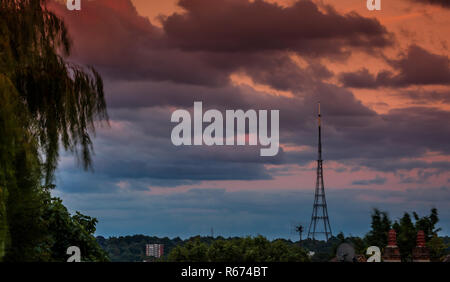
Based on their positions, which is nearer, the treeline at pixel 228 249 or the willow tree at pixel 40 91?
the willow tree at pixel 40 91

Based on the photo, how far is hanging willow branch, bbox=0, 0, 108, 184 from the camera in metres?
14.2

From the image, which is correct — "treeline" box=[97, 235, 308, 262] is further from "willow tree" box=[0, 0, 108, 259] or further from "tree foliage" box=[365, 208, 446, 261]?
"willow tree" box=[0, 0, 108, 259]

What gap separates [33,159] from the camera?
13344 millimetres

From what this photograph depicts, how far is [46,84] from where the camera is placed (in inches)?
566

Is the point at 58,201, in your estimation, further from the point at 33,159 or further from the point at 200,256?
the point at 200,256

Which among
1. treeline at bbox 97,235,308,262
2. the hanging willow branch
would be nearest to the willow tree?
the hanging willow branch

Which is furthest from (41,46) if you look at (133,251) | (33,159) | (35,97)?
(133,251)

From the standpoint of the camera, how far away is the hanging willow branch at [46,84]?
46.5 ft

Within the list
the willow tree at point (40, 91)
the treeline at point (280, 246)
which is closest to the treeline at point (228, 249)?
the treeline at point (280, 246)

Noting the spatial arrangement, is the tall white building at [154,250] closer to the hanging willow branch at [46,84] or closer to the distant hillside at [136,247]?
the distant hillside at [136,247]

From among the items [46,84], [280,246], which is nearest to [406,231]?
[280,246]
